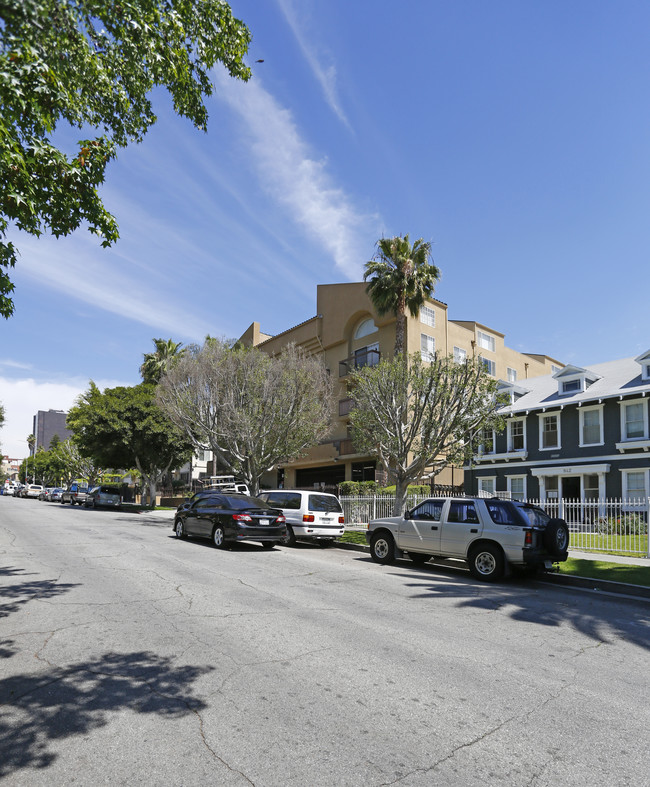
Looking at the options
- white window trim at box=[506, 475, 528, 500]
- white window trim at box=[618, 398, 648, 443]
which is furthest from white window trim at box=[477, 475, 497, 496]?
white window trim at box=[618, 398, 648, 443]

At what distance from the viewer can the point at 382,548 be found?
14.3 m

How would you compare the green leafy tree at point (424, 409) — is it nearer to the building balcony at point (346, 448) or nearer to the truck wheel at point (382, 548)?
the truck wheel at point (382, 548)

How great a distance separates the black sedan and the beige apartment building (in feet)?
50.8

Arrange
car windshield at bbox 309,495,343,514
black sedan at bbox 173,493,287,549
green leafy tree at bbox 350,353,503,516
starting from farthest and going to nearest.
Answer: green leafy tree at bbox 350,353,503,516 < car windshield at bbox 309,495,343,514 < black sedan at bbox 173,493,287,549

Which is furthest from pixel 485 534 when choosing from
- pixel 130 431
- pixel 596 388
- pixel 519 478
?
pixel 130 431

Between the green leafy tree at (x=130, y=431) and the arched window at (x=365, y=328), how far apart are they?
13.2 m

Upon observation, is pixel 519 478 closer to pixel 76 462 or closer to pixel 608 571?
pixel 608 571

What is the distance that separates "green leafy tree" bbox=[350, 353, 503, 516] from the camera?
19.2 metres

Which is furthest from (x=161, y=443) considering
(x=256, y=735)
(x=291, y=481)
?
(x=256, y=735)

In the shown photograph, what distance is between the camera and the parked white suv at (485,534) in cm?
1145

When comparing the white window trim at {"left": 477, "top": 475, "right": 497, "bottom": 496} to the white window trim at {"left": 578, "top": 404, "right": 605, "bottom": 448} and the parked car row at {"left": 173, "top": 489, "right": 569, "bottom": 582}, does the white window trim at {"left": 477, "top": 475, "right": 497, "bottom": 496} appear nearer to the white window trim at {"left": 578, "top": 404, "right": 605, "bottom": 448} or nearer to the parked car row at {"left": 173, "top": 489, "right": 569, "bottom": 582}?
the white window trim at {"left": 578, "top": 404, "right": 605, "bottom": 448}

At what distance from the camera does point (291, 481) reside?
4400 cm

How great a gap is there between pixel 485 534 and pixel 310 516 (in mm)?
6635

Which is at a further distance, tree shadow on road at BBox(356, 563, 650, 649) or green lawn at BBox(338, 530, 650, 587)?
green lawn at BBox(338, 530, 650, 587)
